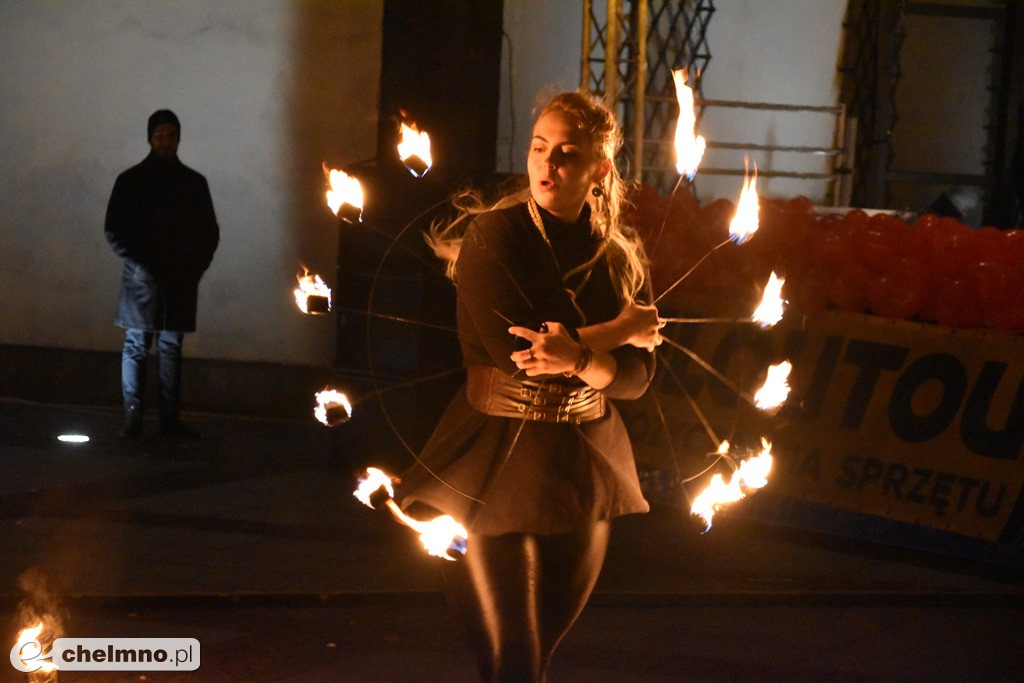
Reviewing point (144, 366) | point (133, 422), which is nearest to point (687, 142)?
point (144, 366)

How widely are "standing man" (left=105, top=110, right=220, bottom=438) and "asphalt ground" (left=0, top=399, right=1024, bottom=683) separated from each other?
1094 millimetres

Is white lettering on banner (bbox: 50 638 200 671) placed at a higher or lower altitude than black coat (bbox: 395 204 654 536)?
lower

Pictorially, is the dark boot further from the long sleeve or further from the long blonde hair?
the long sleeve

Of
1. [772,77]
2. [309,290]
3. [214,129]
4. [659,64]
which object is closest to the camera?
[309,290]

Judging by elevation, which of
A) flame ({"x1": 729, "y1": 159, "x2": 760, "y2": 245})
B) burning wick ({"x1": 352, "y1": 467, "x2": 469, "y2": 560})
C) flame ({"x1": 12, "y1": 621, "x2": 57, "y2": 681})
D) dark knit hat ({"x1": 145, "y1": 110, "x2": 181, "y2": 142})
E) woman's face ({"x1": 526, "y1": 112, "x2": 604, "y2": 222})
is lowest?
flame ({"x1": 12, "y1": 621, "x2": 57, "y2": 681})

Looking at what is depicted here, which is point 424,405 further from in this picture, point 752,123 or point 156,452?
point 752,123

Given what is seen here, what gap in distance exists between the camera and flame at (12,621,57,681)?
405cm

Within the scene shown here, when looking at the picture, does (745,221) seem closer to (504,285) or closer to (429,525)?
(504,285)

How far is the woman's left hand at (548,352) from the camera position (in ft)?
10.6

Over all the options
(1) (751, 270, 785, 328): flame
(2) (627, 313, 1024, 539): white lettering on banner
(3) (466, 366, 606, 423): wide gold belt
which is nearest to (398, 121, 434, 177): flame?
(3) (466, 366, 606, 423): wide gold belt

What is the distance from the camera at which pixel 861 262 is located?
24.8ft

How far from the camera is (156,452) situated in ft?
31.4

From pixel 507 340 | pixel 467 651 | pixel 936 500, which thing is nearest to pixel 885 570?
pixel 936 500

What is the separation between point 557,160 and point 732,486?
0.96m
